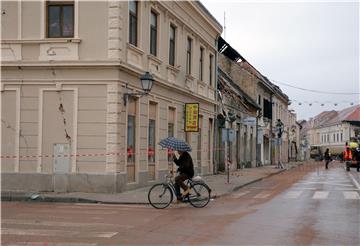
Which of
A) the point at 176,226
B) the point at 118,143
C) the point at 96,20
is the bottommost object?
the point at 176,226

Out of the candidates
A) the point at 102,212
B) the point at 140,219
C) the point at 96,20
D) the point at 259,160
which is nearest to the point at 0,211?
the point at 102,212

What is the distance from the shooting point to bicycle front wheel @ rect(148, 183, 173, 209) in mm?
15844

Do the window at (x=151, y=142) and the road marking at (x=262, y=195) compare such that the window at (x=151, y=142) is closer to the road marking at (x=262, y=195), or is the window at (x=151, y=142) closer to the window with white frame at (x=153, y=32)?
the window with white frame at (x=153, y=32)

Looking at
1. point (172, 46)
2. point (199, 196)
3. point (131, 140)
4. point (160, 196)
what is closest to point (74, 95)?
point (131, 140)

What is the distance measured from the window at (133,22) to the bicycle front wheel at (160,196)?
6.59 metres

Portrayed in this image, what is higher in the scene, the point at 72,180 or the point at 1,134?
the point at 1,134

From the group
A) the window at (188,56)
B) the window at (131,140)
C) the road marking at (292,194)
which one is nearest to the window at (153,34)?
the window at (131,140)

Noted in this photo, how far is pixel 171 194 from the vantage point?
15961 millimetres

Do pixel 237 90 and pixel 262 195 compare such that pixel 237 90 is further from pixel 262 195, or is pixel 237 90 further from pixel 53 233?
pixel 53 233

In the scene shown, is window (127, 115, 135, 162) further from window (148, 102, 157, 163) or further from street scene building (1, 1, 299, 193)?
window (148, 102, 157, 163)


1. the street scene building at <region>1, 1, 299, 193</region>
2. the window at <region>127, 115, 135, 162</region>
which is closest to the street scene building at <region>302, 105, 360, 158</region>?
the window at <region>127, 115, 135, 162</region>

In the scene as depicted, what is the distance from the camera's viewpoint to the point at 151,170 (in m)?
22.6

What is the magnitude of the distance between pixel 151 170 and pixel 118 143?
388 centimetres

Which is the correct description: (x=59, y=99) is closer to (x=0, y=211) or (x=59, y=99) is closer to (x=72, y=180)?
(x=72, y=180)
